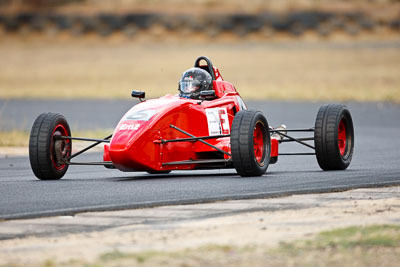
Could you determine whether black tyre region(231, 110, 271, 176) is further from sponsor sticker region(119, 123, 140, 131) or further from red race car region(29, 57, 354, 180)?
sponsor sticker region(119, 123, 140, 131)

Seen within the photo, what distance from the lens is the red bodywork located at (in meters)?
12.9

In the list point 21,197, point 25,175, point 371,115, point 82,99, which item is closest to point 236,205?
point 21,197

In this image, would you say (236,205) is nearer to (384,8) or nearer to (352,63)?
(352,63)

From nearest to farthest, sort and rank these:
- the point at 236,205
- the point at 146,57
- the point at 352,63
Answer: the point at 236,205 → the point at 352,63 → the point at 146,57

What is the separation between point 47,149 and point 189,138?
209cm

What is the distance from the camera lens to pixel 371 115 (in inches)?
1288

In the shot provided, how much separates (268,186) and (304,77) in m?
43.4

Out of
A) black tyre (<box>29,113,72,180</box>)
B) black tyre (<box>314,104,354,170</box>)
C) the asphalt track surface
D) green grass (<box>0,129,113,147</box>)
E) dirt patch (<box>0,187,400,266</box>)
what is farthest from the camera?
green grass (<box>0,129,113,147</box>)

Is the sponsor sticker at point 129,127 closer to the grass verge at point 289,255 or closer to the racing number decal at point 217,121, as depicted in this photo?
the racing number decal at point 217,121

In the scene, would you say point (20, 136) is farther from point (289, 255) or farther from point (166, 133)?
point (289, 255)

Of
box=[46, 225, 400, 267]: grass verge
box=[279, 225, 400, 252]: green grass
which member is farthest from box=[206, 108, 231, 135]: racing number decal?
box=[46, 225, 400, 267]: grass verge

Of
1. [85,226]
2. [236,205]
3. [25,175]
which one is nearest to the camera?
[85,226]

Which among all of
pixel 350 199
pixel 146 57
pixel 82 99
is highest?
pixel 146 57

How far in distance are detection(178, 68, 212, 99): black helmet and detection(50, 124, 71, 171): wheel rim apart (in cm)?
222
